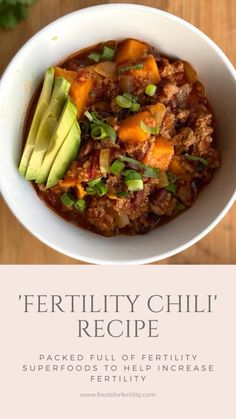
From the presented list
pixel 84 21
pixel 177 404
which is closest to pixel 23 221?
pixel 84 21

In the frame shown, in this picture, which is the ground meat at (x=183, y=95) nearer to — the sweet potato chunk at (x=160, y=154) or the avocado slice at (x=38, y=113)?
the sweet potato chunk at (x=160, y=154)

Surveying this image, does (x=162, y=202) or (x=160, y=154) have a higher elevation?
(x=160, y=154)

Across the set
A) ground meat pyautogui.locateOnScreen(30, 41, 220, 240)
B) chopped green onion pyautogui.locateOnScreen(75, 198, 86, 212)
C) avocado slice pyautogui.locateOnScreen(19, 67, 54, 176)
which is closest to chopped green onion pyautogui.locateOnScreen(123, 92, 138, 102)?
ground meat pyautogui.locateOnScreen(30, 41, 220, 240)

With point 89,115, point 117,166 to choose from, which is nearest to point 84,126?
point 89,115

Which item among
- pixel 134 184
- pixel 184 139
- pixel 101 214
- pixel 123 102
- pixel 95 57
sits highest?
pixel 95 57

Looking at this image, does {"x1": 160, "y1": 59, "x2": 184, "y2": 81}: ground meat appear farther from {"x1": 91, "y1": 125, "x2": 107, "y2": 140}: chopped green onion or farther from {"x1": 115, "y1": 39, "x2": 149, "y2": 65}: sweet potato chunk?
{"x1": 91, "y1": 125, "x2": 107, "y2": 140}: chopped green onion

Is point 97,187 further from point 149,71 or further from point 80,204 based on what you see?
point 149,71
